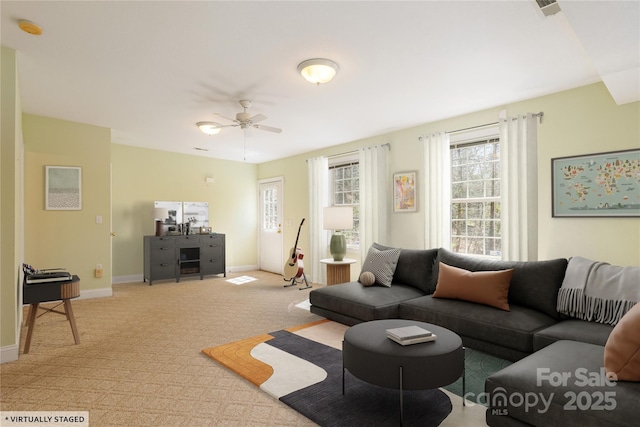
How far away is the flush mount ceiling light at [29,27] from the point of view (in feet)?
8.17

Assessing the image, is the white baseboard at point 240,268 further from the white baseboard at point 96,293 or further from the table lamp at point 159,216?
the white baseboard at point 96,293

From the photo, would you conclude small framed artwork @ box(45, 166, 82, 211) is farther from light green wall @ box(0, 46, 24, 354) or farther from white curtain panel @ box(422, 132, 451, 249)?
white curtain panel @ box(422, 132, 451, 249)

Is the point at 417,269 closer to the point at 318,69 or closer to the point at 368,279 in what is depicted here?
the point at 368,279

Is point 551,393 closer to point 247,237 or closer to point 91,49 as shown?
point 91,49


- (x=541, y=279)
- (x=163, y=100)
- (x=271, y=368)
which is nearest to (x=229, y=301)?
(x=271, y=368)

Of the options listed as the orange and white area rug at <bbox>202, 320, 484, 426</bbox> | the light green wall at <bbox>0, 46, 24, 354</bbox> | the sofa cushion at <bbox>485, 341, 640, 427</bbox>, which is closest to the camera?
the sofa cushion at <bbox>485, 341, 640, 427</bbox>

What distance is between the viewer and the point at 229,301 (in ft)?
16.9

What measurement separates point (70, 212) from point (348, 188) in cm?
429

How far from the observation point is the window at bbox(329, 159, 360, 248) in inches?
242

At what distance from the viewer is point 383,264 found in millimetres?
4273

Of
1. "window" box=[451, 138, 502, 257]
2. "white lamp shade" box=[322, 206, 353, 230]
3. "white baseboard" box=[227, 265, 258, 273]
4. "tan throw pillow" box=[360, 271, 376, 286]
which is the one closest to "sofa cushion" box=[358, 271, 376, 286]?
"tan throw pillow" box=[360, 271, 376, 286]

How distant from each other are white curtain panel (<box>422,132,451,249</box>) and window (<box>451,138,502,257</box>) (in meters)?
0.18

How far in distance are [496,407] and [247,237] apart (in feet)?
22.7

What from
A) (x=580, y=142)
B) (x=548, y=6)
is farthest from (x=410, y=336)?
(x=580, y=142)
